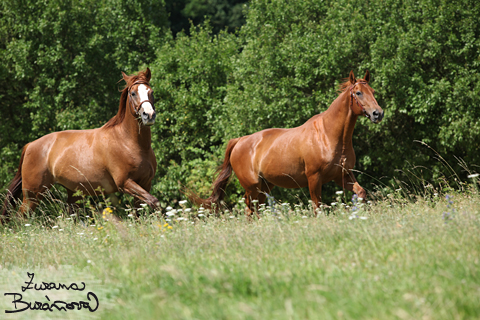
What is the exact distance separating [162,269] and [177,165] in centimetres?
1136

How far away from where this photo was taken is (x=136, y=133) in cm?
707

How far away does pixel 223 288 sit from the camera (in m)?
3.43

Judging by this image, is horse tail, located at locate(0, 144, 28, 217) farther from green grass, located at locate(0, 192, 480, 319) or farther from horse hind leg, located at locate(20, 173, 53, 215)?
green grass, located at locate(0, 192, 480, 319)

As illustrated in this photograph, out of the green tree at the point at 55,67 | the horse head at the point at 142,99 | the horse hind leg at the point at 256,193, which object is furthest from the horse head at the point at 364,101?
the green tree at the point at 55,67

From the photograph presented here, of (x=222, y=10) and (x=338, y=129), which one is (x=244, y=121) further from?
(x=222, y=10)

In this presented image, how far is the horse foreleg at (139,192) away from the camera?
6652mm

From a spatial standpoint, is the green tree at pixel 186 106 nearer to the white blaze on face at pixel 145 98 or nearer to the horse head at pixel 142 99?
the horse head at pixel 142 99

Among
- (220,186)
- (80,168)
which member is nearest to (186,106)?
(220,186)

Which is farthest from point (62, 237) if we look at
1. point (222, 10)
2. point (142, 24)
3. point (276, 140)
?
point (222, 10)

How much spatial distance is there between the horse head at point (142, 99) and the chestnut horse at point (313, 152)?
2.06m

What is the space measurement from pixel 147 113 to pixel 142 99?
30cm

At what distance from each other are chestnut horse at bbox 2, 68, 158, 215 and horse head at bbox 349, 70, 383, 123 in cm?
288

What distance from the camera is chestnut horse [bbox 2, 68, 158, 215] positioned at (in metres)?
6.93
